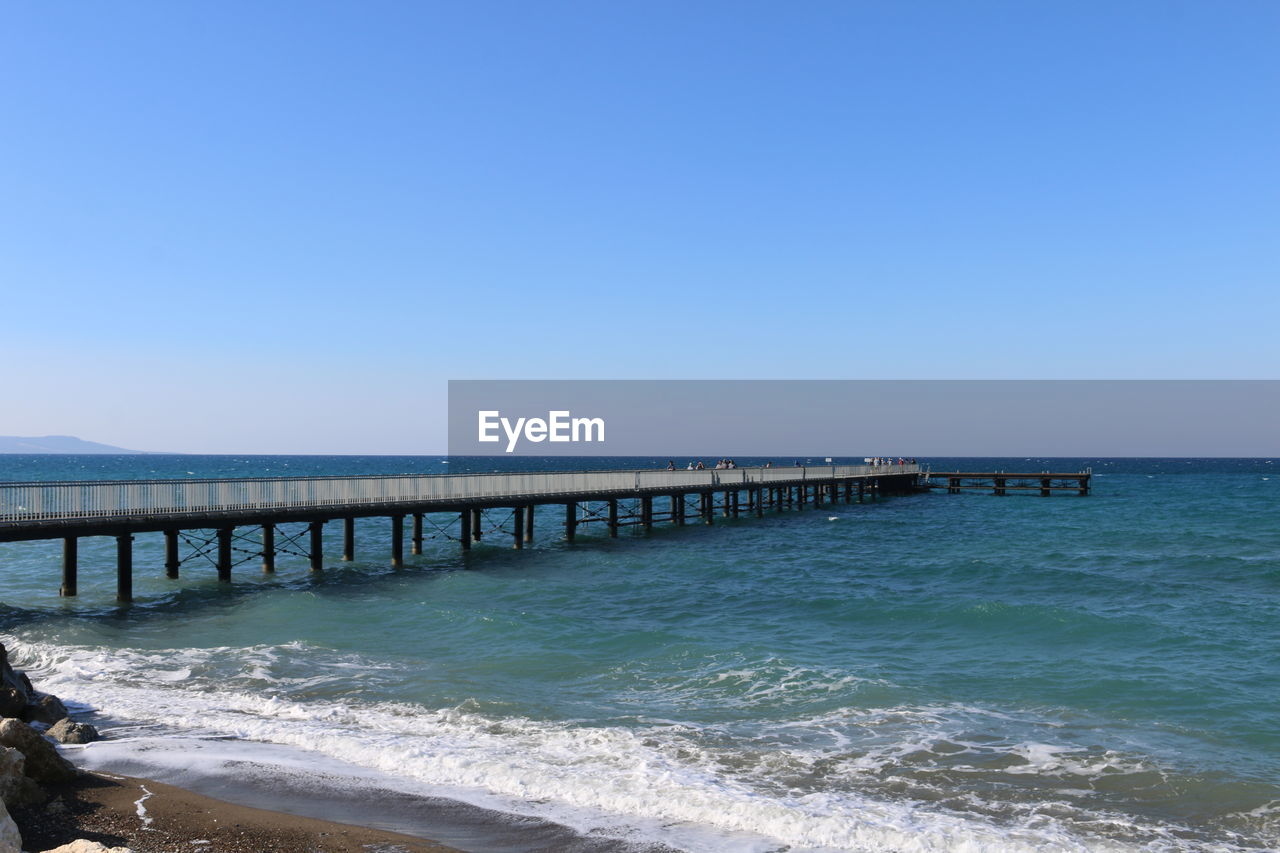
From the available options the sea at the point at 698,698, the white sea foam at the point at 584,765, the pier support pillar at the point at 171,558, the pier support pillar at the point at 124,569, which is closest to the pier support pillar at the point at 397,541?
the sea at the point at 698,698

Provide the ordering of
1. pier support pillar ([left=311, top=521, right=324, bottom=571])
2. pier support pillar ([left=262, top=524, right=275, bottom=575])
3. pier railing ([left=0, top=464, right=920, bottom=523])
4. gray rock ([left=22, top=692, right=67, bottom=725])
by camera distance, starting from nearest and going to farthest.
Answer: gray rock ([left=22, top=692, right=67, bottom=725]), pier railing ([left=0, top=464, right=920, bottom=523]), pier support pillar ([left=262, top=524, right=275, bottom=575]), pier support pillar ([left=311, top=521, right=324, bottom=571])

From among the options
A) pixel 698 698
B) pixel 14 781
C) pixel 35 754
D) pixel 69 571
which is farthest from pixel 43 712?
pixel 69 571

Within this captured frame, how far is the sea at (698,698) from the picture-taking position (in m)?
10.4

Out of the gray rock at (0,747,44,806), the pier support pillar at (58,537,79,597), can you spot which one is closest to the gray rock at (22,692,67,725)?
the gray rock at (0,747,44,806)

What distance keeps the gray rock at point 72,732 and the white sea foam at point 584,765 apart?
296 millimetres

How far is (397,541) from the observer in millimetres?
32875

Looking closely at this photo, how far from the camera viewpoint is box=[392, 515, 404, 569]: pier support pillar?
32263 millimetres

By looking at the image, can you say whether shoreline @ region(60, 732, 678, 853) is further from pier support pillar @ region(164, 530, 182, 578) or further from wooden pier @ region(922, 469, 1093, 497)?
wooden pier @ region(922, 469, 1093, 497)

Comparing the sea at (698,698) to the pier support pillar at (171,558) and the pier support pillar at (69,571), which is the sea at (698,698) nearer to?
the pier support pillar at (69,571)

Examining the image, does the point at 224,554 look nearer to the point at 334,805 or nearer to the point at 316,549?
the point at 316,549

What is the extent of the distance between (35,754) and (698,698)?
9.43 meters

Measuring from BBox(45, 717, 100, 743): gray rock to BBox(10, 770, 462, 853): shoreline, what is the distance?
7.66 feet

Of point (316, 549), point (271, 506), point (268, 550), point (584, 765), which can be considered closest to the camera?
point (584, 765)

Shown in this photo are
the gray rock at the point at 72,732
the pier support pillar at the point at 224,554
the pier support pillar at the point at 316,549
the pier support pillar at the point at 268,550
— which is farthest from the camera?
the pier support pillar at the point at 316,549
